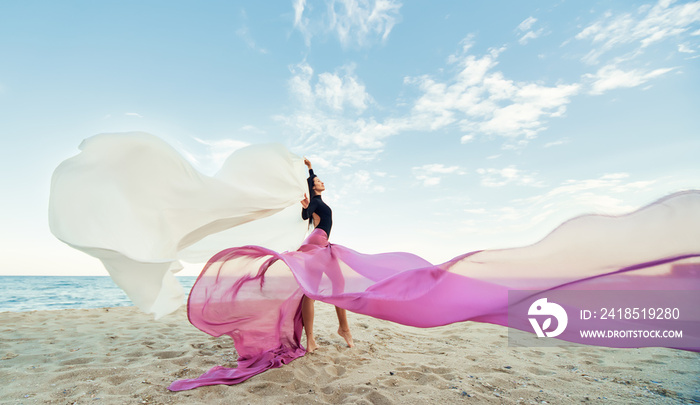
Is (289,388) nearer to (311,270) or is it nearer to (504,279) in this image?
(311,270)

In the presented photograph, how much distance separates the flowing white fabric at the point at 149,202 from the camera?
2.22m

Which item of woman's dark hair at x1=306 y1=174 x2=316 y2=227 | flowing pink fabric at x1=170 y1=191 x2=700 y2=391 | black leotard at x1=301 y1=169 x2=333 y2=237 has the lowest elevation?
flowing pink fabric at x1=170 y1=191 x2=700 y2=391

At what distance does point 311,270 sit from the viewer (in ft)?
9.83

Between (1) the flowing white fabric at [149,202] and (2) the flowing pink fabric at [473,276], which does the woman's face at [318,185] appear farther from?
(2) the flowing pink fabric at [473,276]

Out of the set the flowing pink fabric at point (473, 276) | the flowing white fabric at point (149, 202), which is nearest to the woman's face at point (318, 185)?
the flowing white fabric at point (149, 202)

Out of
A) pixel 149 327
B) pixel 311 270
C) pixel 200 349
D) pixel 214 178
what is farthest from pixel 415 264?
pixel 149 327

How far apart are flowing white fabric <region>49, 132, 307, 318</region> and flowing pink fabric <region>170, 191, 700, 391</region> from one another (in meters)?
0.42

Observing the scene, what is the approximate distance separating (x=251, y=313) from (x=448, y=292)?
1.74 m

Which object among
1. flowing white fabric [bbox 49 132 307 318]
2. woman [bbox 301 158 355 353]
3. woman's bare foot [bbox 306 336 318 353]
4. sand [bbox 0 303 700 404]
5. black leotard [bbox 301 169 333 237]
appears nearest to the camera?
flowing white fabric [bbox 49 132 307 318]

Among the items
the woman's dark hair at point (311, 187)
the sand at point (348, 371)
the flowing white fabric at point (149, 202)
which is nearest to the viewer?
the flowing white fabric at point (149, 202)

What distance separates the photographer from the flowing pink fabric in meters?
2.25

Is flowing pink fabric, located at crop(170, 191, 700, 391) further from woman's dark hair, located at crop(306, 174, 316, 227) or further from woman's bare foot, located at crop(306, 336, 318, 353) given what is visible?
woman's dark hair, located at crop(306, 174, 316, 227)

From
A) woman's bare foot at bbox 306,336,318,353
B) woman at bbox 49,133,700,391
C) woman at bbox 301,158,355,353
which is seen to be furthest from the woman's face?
woman's bare foot at bbox 306,336,318,353

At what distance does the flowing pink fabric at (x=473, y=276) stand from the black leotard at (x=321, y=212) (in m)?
0.94
